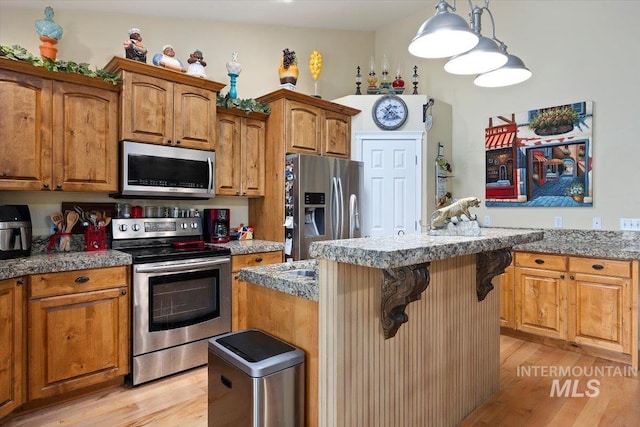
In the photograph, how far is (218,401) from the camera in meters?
1.62

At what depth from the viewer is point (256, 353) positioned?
154 cm

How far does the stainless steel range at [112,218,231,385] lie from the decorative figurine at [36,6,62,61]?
52.3 inches

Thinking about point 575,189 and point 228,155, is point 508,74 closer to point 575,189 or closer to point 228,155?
point 575,189

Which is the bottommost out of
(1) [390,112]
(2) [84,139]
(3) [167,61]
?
(2) [84,139]

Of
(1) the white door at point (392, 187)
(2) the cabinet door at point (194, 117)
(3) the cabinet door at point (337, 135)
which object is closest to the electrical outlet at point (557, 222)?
(1) the white door at point (392, 187)

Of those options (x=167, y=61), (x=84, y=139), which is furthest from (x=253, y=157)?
(x=84, y=139)

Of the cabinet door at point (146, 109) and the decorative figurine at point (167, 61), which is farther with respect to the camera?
the decorative figurine at point (167, 61)

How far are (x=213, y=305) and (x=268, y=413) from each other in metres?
1.76

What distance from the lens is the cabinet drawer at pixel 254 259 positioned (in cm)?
322

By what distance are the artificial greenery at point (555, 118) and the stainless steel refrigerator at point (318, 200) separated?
1.87 m

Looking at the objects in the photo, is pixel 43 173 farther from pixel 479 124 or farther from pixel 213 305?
pixel 479 124

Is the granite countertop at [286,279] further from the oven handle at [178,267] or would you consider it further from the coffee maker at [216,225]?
the coffee maker at [216,225]

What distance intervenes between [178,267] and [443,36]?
233cm

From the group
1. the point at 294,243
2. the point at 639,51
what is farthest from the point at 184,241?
the point at 639,51
